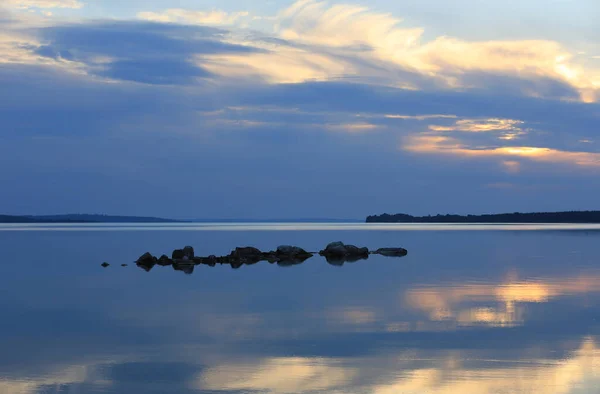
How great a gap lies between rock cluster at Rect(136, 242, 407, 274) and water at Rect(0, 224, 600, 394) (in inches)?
→ 497

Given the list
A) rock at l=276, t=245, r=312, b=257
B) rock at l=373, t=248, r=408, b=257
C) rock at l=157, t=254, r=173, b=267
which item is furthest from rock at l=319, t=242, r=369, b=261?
rock at l=157, t=254, r=173, b=267

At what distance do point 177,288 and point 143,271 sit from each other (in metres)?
13.0

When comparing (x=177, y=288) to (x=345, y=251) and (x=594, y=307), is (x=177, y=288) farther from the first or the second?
(x=345, y=251)

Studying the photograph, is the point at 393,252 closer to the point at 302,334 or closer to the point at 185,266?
A: the point at 185,266

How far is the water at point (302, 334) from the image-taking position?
15.8m

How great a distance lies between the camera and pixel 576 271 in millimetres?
46531

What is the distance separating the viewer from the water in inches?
622

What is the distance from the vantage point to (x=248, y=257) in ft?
201

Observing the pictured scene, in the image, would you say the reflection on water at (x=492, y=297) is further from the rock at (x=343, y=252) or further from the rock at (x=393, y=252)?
the rock at (x=393, y=252)

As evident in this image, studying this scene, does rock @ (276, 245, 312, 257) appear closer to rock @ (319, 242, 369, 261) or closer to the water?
rock @ (319, 242, 369, 261)

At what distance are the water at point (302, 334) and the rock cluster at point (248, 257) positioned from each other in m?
12.6

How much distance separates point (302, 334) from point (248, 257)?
39193mm

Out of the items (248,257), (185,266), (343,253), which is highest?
(343,253)

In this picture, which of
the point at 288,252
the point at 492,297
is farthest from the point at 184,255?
the point at 492,297
